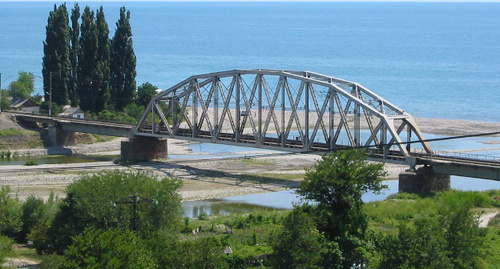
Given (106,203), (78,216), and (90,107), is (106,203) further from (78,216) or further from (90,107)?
(90,107)

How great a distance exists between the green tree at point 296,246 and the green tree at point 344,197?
219 centimetres

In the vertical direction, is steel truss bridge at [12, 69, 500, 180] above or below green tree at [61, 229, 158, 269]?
Answer: above

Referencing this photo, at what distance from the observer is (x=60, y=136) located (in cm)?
8619

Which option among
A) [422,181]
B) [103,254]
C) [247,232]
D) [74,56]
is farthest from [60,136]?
[103,254]

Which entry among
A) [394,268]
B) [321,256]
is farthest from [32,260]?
[394,268]

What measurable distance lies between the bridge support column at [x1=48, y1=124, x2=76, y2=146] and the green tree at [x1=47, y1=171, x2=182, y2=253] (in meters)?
39.6

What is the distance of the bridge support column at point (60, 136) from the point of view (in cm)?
8594

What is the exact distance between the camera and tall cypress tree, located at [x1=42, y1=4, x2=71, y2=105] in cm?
9256

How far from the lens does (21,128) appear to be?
8712 centimetres

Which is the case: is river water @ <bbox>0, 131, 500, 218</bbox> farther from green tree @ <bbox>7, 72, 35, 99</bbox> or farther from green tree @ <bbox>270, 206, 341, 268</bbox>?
green tree @ <bbox>7, 72, 35, 99</bbox>

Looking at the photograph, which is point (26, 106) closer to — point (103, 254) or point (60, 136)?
point (60, 136)

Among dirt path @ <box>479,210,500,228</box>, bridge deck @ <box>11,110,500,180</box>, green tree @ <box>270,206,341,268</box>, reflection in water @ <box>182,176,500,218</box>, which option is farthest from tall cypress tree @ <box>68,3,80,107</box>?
green tree @ <box>270,206,341,268</box>

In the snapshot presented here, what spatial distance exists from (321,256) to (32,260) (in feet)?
41.1

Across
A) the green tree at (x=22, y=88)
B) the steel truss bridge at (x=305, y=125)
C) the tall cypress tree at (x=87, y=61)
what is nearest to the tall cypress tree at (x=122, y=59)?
the tall cypress tree at (x=87, y=61)
